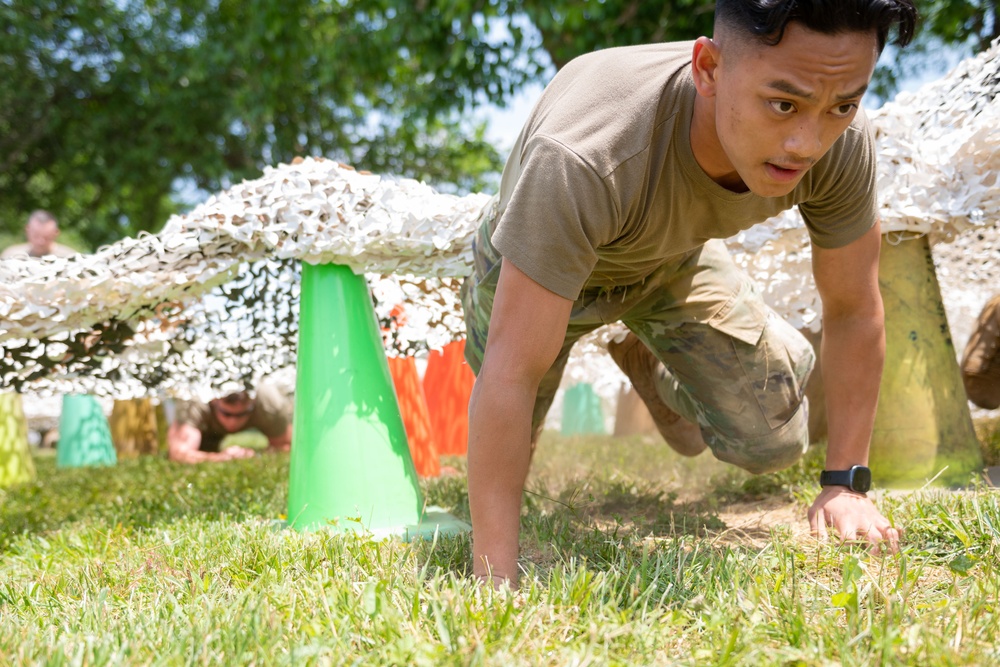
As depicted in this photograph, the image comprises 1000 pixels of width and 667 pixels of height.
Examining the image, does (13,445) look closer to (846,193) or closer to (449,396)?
(449,396)

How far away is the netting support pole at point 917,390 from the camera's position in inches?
108

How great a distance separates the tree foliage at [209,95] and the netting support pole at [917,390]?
187 inches

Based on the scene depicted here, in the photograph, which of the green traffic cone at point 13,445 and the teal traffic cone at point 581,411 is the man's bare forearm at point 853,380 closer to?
the green traffic cone at point 13,445

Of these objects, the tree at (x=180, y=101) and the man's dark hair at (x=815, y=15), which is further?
the tree at (x=180, y=101)

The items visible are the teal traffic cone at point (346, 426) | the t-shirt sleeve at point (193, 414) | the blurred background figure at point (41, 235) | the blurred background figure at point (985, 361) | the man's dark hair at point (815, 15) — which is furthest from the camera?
the t-shirt sleeve at point (193, 414)

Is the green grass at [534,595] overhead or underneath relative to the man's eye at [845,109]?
underneath

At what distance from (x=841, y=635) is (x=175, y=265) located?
2.18m

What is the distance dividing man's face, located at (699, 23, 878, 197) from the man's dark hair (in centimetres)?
1

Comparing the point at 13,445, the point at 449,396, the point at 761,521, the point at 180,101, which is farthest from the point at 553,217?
the point at 180,101

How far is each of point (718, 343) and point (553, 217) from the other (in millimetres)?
999

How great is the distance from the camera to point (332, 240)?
103 inches

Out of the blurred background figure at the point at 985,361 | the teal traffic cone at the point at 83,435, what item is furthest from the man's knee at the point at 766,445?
the teal traffic cone at the point at 83,435

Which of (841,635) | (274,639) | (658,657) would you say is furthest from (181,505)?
(841,635)

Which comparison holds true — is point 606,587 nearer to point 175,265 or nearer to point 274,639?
point 274,639
